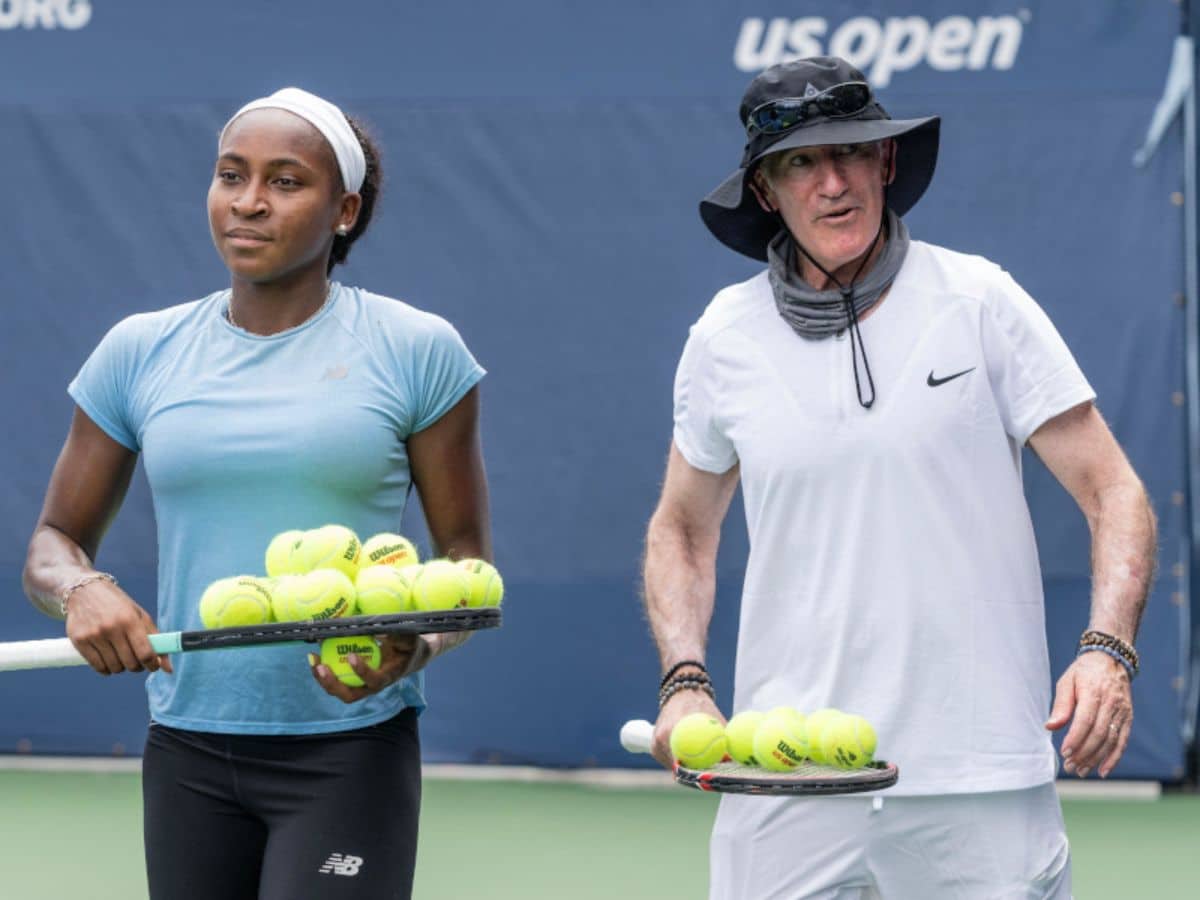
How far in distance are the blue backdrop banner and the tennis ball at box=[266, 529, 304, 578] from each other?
16.8 feet

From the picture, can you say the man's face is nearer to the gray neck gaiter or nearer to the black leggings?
the gray neck gaiter

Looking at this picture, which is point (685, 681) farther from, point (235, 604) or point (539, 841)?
point (539, 841)

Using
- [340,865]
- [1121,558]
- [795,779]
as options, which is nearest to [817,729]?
[795,779]

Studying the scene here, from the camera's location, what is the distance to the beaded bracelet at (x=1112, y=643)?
10.7 feet

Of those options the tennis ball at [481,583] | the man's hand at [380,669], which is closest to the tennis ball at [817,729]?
the tennis ball at [481,583]

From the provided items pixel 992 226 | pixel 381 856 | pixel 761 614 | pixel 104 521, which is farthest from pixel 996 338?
pixel 992 226

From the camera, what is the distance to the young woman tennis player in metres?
3.41

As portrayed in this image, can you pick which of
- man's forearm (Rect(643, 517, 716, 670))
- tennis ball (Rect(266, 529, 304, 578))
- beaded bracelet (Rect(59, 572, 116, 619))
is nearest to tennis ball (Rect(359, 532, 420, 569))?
tennis ball (Rect(266, 529, 304, 578))

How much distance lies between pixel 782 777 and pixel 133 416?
130 centimetres

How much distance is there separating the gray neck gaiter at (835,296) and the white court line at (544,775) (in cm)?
531

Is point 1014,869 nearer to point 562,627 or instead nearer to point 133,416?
point 133,416

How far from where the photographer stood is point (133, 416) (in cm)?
364

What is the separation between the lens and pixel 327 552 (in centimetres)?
328

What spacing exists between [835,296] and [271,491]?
97cm
